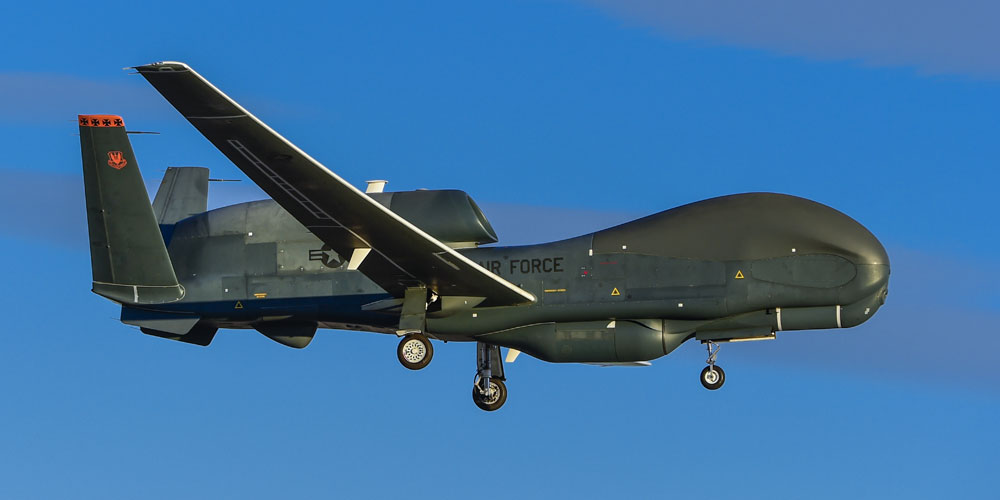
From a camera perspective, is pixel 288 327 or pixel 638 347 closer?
pixel 638 347

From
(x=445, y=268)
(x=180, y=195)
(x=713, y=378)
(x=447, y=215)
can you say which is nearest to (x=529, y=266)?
(x=445, y=268)

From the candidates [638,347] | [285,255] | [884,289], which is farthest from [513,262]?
[884,289]

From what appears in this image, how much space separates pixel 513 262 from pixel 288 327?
278 inches

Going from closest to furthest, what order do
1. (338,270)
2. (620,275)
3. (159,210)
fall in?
(620,275)
(338,270)
(159,210)

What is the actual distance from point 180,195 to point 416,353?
391 inches

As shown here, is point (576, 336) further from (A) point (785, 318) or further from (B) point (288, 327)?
(B) point (288, 327)

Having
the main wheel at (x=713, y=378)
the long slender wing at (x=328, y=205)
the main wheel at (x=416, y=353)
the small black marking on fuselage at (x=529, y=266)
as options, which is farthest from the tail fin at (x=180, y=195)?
the main wheel at (x=713, y=378)

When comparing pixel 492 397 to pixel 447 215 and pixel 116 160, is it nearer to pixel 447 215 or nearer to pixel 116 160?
pixel 447 215

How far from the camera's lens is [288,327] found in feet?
142

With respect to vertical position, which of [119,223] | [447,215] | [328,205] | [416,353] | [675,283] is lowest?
[416,353]

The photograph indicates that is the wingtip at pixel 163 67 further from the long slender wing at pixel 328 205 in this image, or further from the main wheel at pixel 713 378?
the main wheel at pixel 713 378

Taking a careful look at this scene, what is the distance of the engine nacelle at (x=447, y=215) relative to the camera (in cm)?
4122

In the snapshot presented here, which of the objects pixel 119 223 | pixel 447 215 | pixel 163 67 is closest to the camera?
pixel 163 67

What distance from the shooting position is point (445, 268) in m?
38.5
